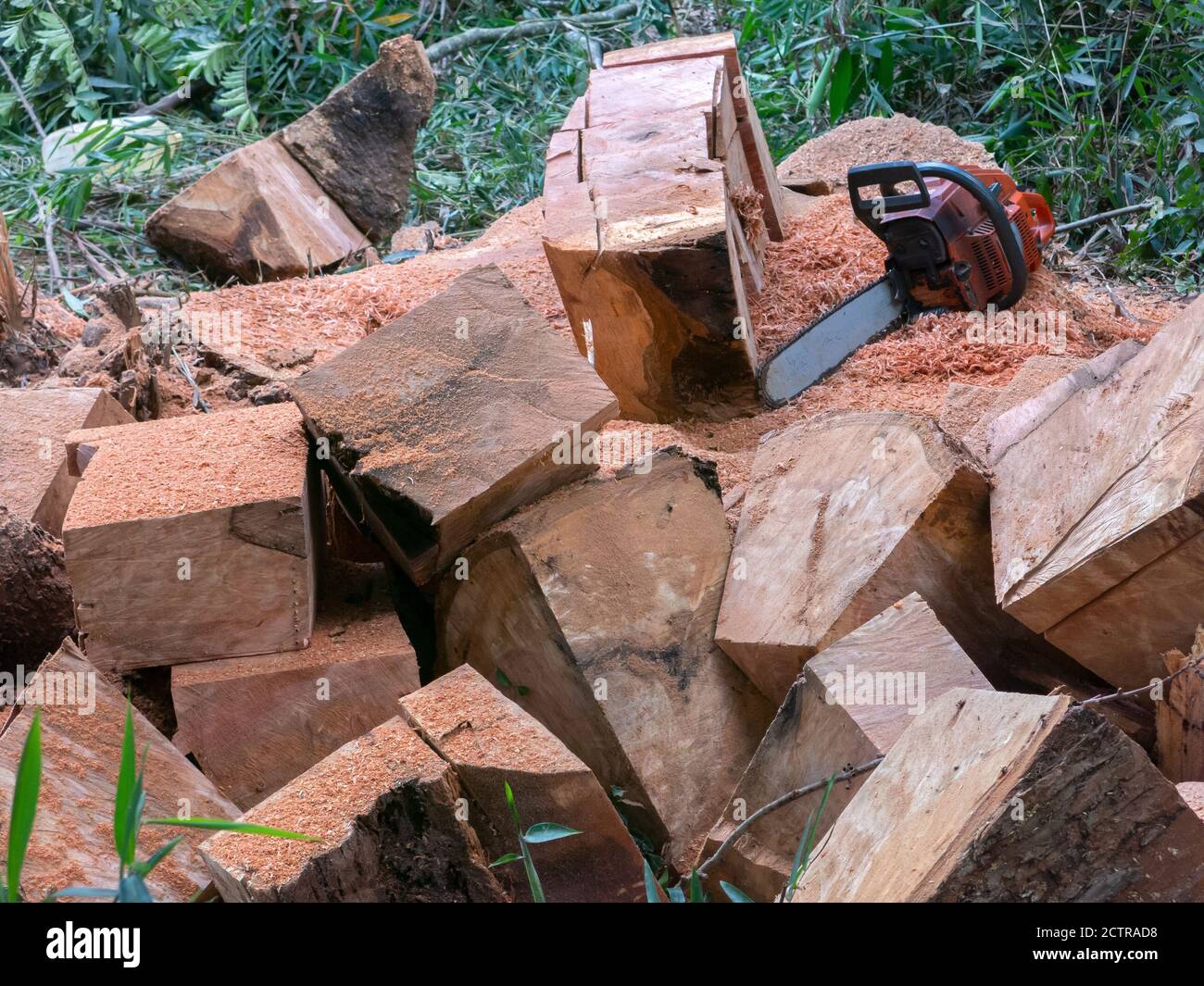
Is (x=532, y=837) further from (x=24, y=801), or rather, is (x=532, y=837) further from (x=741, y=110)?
(x=741, y=110)

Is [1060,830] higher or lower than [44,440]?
higher

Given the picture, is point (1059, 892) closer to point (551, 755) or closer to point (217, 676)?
point (551, 755)

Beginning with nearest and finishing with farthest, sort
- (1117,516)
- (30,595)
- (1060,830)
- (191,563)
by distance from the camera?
(1060,830)
(1117,516)
(191,563)
(30,595)

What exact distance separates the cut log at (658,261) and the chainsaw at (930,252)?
1.31 feet

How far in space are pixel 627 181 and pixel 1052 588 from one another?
2145 millimetres

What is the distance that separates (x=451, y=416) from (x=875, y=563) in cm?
95

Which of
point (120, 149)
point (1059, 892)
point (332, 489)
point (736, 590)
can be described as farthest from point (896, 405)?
point (120, 149)

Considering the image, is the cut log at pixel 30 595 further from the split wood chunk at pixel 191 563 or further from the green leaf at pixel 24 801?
the green leaf at pixel 24 801

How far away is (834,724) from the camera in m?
2.07

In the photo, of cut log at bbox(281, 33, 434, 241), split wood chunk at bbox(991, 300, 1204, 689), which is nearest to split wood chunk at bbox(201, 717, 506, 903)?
split wood chunk at bbox(991, 300, 1204, 689)

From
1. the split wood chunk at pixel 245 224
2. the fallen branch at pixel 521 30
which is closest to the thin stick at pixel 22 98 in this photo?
the split wood chunk at pixel 245 224

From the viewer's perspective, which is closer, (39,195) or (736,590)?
(736,590)

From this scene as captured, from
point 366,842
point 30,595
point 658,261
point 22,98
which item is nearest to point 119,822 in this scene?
point 366,842

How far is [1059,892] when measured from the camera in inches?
60.7
